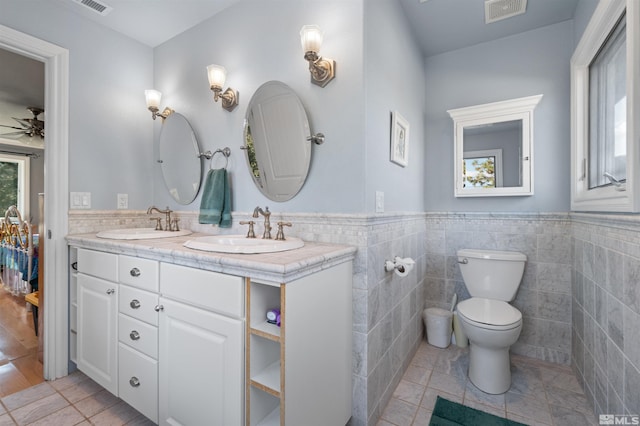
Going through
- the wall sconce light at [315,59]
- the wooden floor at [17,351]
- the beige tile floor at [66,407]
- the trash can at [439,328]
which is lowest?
the beige tile floor at [66,407]

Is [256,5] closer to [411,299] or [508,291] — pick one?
[411,299]

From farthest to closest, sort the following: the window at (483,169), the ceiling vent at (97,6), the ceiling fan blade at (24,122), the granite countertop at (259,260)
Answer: the ceiling fan blade at (24,122), the window at (483,169), the ceiling vent at (97,6), the granite countertop at (259,260)

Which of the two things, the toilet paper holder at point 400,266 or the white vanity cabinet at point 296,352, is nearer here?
the white vanity cabinet at point 296,352

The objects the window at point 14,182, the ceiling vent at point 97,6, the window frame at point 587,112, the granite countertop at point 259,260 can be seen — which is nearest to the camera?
the granite countertop at point 259,260

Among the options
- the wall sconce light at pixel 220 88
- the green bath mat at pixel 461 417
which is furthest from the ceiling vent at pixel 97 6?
the green bath mat at pixel 461 417

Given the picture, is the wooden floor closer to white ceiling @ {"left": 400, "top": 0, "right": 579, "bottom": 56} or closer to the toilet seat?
the toilet seat

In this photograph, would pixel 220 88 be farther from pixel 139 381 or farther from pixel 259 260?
pixel 139 381

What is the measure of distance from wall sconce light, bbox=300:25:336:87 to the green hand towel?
0.83 m

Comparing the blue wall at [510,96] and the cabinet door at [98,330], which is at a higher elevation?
the blue wall at [510,96]

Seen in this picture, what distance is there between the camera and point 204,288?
3.54 ft

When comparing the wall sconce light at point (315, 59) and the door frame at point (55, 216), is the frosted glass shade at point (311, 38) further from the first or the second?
the door frame at point (55, 216)

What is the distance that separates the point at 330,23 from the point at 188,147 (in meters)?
1.30

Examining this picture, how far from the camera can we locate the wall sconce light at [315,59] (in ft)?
4.39

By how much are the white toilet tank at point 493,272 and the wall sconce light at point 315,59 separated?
1.58 m
